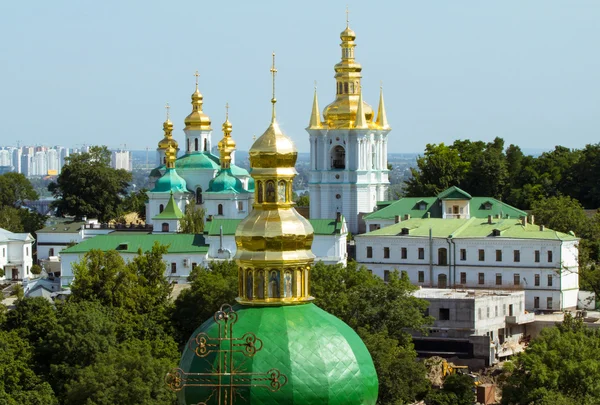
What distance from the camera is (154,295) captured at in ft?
176

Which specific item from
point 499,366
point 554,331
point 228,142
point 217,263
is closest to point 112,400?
point 554,331

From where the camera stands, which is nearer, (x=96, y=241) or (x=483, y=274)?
(x=483, y=274)

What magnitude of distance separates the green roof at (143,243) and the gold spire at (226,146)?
46.9 feet

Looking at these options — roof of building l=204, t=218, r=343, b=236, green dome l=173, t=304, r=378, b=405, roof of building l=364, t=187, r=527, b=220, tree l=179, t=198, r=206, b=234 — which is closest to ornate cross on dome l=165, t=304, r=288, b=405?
green dome l=173, t=304, r=378, b=405

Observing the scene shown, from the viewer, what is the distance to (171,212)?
7700 centimetres

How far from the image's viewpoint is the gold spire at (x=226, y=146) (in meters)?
84.5

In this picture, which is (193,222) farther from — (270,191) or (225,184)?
(270,191)

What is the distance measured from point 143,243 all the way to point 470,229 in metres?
12.7

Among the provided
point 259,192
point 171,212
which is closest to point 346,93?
point 171,212

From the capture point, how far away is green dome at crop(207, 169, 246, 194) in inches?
3204

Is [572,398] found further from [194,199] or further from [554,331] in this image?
[194,199]

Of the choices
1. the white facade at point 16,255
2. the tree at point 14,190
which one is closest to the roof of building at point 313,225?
the white facade at point 16,255

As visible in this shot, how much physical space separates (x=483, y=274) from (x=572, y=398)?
24.0m

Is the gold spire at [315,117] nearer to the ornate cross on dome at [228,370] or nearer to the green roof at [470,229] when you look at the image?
the green roof at [470,229]
